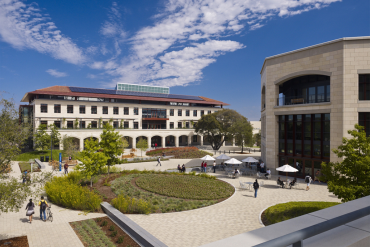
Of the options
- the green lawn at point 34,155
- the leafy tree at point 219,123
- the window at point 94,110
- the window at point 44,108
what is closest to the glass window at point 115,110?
the window at point 94,110

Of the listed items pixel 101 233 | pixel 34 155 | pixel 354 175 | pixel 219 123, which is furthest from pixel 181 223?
pixel 219 123

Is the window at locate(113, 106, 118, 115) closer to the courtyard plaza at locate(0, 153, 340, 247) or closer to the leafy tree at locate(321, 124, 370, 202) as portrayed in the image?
the courtyard plaza at locate(0, 153, 340, 247)

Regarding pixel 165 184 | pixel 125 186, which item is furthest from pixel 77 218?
pixel 165 184

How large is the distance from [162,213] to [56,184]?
10201 mm

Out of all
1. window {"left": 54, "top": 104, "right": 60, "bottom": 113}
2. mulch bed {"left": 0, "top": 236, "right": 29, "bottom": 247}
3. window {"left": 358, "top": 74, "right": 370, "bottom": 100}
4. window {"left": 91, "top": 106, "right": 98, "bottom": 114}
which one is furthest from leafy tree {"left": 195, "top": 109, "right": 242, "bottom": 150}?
mulch bed {"left": 0, "top": 236, "right": 29, "bottom": 247}

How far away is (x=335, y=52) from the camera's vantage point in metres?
22.4

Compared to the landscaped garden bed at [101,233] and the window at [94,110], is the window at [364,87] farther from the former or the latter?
the window at [94,110]

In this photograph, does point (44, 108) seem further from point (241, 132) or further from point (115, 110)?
point (241, 132)

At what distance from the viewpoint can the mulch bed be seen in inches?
Result: 424

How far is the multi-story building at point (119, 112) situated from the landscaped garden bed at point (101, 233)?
35.3 m

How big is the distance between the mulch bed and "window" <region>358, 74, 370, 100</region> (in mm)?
28238

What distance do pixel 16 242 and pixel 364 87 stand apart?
29.2 metres

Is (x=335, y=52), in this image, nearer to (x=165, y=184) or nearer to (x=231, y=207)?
(x=231, y=207)

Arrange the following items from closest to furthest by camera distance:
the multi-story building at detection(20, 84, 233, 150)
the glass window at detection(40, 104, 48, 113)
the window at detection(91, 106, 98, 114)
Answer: the glass window at detection(40, 104, 48, 113) → the multi-story building at detection(20, 84, 233, 150) → the window at detection(91, 106, 98, 114)
